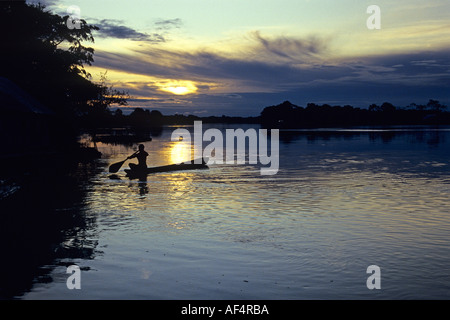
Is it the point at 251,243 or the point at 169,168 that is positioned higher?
the point at 169,168

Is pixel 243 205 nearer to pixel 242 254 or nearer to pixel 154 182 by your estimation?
pixel 242 254

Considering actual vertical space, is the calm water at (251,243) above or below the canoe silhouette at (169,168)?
below

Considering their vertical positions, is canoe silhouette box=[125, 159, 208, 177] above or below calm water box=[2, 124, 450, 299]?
above

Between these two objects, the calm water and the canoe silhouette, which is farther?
the canoe silhouette

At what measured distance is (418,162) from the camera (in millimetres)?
44844

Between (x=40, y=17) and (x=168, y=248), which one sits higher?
(x=40, y=17)

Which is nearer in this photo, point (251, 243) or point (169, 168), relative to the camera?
point (251, 243)

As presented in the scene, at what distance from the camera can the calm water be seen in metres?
10.2

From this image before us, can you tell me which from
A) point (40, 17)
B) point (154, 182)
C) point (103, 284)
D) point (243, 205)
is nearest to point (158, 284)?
point (103, 284)

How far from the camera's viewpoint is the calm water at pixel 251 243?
33.6 feet

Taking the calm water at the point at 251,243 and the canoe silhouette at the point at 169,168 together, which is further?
the canoe silhouette at the point at 169,168

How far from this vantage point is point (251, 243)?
14.1 m

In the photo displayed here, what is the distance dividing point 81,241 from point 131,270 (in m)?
3.48

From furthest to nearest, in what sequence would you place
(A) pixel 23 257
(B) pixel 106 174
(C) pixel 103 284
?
(B) pixel 106 174, (A) pixel 23 257, (C) pixel 103 284
